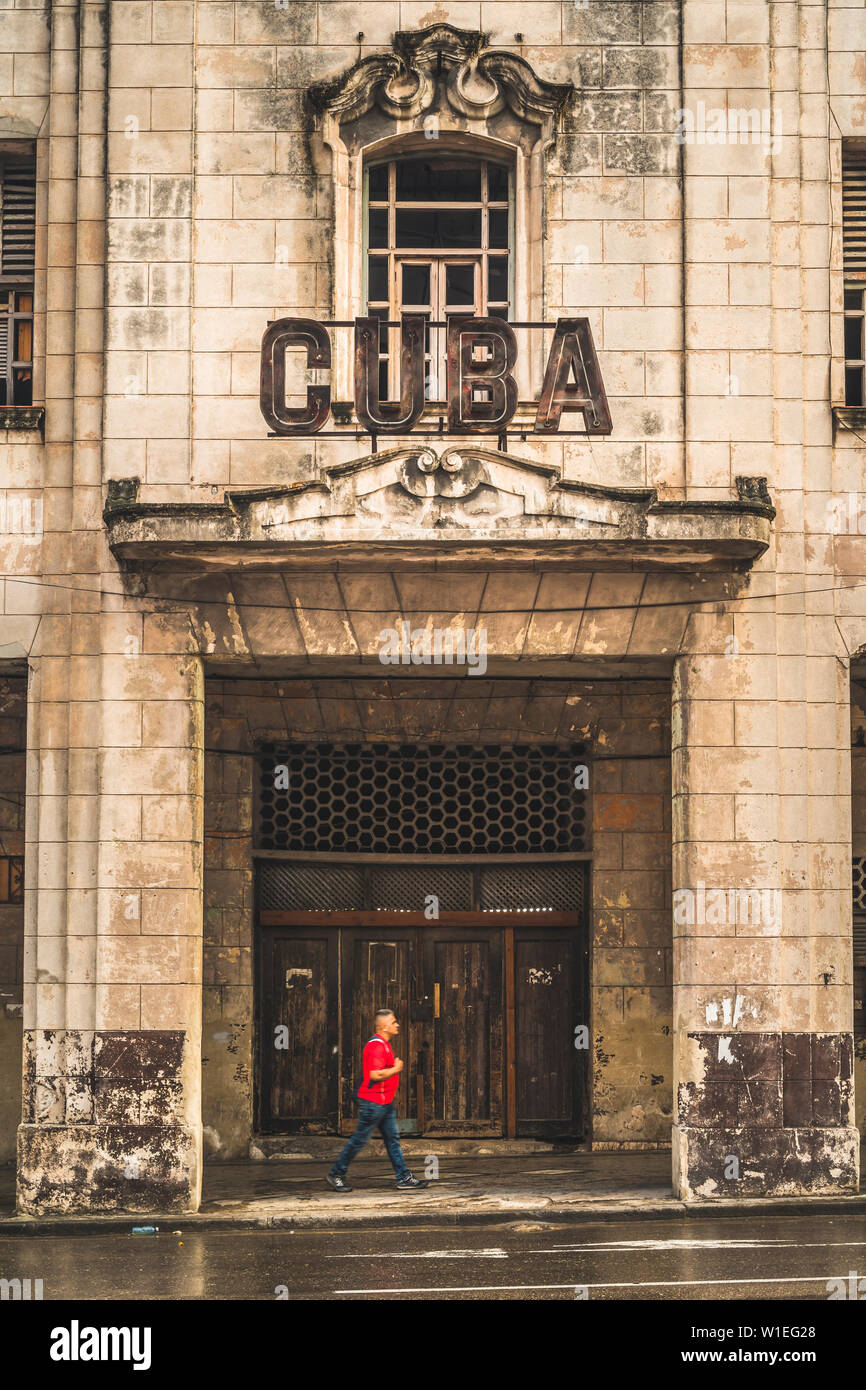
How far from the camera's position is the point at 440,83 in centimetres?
1588

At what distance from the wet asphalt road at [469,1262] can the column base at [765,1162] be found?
0.37 m

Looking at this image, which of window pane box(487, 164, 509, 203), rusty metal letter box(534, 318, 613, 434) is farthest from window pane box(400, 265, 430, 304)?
rusty metal letter box(534, 318, 613, 434)

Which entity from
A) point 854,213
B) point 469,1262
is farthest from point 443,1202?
point 854,213

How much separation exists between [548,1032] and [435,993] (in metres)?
1.23

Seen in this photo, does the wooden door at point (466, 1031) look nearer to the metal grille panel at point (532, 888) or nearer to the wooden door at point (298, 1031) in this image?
the metal grille panel at point (532, 888)

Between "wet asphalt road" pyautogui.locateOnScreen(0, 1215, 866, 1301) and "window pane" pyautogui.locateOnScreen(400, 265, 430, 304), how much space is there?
26.8 feet

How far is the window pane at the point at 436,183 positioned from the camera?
1636 cm

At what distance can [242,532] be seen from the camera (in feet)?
48.5

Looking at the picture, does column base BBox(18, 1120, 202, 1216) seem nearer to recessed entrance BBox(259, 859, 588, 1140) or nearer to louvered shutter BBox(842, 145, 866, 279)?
recessed entrance BBox(259, 859, 588, 1140)

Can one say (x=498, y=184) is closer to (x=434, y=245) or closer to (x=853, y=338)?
(x=434, y=245)

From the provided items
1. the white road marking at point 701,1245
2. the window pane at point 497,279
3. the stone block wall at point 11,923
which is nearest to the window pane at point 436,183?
the window pane at point 497,279

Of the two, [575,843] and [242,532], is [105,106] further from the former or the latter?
[575,843]

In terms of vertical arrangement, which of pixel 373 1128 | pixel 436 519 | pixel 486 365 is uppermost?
pixel 486 365
